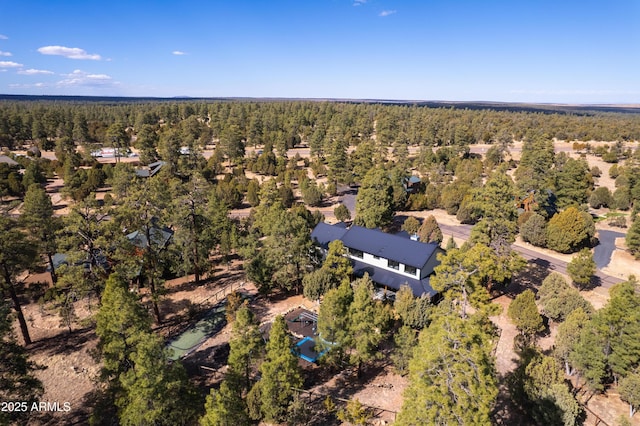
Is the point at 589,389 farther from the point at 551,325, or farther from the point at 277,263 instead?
the point at 277,263

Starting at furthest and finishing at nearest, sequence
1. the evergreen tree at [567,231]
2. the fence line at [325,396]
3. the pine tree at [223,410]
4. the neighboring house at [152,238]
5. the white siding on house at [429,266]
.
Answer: the evergreen tree at [567,231] < the white siding on house at [429,266] < the neighboring house at [152,238] < the fence line at [325,396] < the pine tree at [223,410]

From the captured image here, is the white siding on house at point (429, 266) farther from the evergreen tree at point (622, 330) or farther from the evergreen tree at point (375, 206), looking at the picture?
the evergreen tree at point (375, 206)

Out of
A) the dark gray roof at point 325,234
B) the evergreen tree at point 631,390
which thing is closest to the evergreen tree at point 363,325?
the evergreen tree at point 631,390

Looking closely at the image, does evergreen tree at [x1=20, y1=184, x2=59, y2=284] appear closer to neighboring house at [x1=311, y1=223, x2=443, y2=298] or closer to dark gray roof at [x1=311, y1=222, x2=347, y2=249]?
dark gray roof at [x1=311, y1=222, x2=347, y2=249]

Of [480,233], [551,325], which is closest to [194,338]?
[480,233]

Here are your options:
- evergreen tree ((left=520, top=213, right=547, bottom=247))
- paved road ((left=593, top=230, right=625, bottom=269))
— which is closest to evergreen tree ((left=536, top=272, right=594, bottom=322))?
paved road ((left=593, top=230, right=625, bottom=269))

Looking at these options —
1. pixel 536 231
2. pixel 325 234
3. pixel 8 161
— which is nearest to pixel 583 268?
pixel 536 231

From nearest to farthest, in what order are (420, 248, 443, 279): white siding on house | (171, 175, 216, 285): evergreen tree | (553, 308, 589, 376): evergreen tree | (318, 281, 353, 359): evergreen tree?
1. (318, 281, 353, 359): evergreen tree
2. (553, 308, 589, 376): evergreen tree
3. (171, 175, 216, 285): evergreen tree
4. (420, 248, 443, 279): white siding on house
